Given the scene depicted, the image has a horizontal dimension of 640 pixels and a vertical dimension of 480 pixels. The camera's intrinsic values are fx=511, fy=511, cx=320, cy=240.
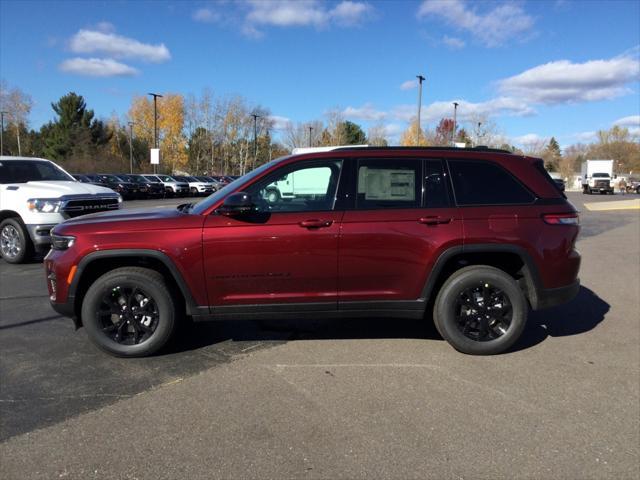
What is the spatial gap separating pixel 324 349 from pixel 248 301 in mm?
910

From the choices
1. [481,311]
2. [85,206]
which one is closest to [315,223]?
[481,311]

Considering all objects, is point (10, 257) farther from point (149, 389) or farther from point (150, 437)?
point (150, 437)

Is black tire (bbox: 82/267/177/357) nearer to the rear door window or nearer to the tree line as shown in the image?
the rear door window

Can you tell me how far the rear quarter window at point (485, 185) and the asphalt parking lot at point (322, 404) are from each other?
1.42 meters

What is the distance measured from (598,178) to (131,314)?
179 ft

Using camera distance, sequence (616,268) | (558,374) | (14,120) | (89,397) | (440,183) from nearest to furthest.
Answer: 1. (89,397)
2. (558,374)
3. (440,183)
4. (616,268)
5. (14,120)

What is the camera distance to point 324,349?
4.82 m

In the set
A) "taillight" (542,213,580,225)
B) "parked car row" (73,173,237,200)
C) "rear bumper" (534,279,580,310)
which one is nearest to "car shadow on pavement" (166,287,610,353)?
"rear bumper" (534,279,580,310)

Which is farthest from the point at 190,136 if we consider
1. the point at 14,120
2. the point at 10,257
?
the point at 10,257

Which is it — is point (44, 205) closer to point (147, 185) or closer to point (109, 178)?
point (147, 185)

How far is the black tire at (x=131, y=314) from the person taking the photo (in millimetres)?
4406

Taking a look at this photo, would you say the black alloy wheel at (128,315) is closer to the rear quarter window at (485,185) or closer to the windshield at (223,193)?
the windshield at (223,193)

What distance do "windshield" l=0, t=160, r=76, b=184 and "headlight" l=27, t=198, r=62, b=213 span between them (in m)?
1.32

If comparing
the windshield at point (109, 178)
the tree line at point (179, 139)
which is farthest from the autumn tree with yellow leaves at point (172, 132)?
the windshield at point (109, 178)
